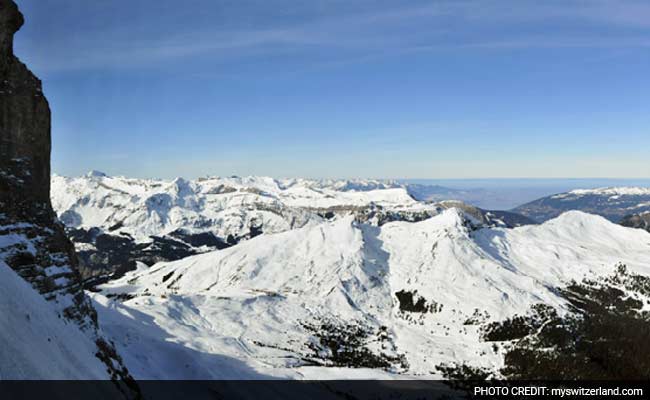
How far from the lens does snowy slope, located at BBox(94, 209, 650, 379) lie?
2879 inches

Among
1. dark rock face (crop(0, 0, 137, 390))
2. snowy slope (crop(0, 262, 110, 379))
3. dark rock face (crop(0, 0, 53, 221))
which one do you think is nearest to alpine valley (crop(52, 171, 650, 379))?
dark rock face (crop(0, 0, 137, 390))

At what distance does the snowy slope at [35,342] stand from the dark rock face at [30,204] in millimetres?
4052

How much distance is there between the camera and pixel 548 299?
131250 millimetres

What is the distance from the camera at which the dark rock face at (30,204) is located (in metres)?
34.3

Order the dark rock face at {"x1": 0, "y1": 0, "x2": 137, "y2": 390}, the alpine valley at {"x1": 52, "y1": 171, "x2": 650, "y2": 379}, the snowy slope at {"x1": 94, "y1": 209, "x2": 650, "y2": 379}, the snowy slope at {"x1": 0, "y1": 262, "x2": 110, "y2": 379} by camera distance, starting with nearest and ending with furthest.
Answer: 1. the snowy slope at {"x1": 0, "y1": 262, "x2": 110, "y2": 379}
2. the dark rock face at {"x1": 0, "y1": 0, "x2": 137, "y2": 390}
3. the alpine valley at {"x1": 52, "y1": 171, "x2": 650, "y2": 379}
4. the snowy slope at {"x1": 94, "y1": 209, "x2": 650, "y2": 379}

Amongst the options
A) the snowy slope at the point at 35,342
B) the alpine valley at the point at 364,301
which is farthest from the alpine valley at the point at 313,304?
the alpine valley at the point at 364,301

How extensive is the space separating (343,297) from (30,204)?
357ft

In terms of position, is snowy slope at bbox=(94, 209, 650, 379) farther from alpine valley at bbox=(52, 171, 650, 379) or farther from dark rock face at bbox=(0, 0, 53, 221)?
dark rock face at bbox=(0, 0, 53, 221)

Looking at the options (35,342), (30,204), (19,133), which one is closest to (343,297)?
(30,204)

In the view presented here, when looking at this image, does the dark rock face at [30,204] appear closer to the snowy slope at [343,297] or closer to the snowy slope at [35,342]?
the snowy slope at [35,342]

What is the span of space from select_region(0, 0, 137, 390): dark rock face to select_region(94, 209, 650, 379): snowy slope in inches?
428

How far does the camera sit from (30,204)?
37.5 m

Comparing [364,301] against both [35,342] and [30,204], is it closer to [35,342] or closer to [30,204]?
[30,204]

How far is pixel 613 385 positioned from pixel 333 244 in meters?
102
